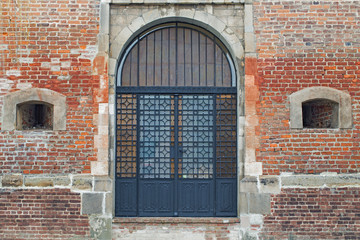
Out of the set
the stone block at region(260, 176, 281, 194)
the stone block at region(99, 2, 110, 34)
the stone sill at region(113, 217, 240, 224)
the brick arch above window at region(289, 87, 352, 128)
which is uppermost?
the stone block at region(99, 2, 110, 34)

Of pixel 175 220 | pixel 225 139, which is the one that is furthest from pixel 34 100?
pixel 225 139

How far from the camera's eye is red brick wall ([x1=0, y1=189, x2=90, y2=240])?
7234 millimetres

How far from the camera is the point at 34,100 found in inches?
291

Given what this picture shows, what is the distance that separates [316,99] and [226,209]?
2.94m

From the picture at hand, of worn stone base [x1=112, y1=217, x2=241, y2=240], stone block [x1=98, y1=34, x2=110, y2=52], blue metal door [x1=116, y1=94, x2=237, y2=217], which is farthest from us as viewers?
blue metal door [x1=116, y1=94, x2=237, y2=217]

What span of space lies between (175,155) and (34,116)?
335cm

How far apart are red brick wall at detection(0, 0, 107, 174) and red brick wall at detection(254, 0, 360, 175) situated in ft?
11.1

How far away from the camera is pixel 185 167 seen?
767 centimetres

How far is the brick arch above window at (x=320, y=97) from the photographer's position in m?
7.38

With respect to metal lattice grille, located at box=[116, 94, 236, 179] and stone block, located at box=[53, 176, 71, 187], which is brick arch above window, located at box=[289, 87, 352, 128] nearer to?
metal lattice grille, located at box=[116, 94, 236, 179]

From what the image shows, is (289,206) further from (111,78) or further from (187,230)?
(111,78)

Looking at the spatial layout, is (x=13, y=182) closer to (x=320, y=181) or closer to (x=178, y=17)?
(x=178, y=17)

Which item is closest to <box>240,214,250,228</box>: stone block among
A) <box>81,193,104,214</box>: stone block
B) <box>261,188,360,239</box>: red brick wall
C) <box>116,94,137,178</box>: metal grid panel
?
<box>261,188,360,239</box>: red brick wall

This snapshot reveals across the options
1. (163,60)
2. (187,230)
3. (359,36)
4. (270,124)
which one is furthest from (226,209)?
(359,36)
